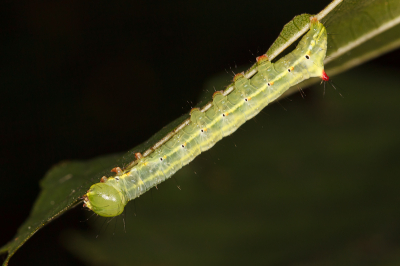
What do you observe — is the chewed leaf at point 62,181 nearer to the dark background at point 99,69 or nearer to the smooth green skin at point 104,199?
the smooth green skin at point 104,199

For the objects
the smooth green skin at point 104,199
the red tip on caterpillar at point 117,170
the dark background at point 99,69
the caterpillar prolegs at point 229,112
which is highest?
the dark background at point 99,69

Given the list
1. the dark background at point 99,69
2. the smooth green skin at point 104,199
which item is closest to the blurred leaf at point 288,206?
the smooth green skin at point 104,199

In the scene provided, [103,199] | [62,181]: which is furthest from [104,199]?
[62,181]

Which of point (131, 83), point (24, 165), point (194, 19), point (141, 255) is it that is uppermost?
point (194, 19)

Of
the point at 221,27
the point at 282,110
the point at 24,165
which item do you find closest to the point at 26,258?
the point at 24,165

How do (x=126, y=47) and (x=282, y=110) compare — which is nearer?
(x=282, y=110)

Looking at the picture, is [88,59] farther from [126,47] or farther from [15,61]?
[15,61]

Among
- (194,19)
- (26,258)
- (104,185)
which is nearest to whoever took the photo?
(104,185)
